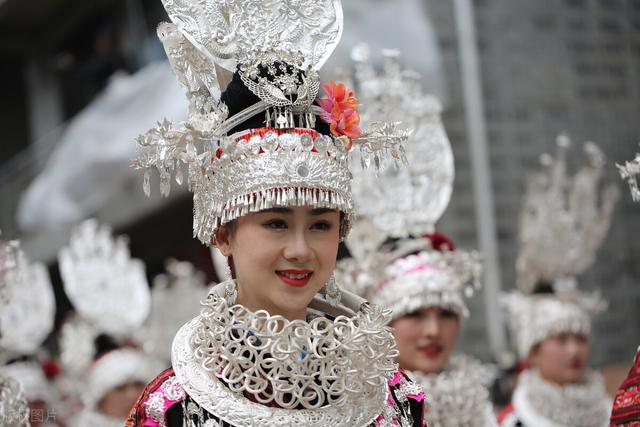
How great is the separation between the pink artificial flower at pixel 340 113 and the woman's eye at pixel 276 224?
1.04 ft

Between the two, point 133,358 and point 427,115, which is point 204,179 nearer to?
point 427,115

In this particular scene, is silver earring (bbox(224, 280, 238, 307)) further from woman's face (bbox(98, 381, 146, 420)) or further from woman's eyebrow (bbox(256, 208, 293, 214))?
woman's face (bbox(98, 381, 146, 420))

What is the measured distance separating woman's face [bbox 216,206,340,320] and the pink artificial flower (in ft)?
0.81

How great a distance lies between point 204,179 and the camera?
3.61 m

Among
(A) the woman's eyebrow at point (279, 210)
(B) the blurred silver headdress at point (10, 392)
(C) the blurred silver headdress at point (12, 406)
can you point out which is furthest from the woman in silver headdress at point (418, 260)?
(A) the woman's eyebrow at point (279, 210)

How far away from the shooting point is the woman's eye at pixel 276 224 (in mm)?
3498

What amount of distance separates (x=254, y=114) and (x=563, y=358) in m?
4.09

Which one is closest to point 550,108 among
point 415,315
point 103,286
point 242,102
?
point 103,286

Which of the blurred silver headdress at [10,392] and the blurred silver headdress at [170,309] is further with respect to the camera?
the blurred silver headdress at [170,309]

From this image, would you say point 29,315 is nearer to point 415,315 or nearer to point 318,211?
point 415,315

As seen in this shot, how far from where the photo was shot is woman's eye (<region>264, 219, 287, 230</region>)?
3.50 metres

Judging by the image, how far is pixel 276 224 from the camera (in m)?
3.51

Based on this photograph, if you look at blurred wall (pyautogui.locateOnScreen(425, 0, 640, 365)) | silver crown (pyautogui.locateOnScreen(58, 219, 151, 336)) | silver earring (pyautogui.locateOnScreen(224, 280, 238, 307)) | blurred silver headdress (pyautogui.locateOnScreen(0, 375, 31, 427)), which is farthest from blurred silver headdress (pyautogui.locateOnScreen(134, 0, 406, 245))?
blurred wall (pyautogui.locateOnScreen(425, 0, 640, 365))

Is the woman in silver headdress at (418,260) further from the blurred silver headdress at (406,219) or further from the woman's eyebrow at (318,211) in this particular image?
the woman's eyebrow at (318,211)
